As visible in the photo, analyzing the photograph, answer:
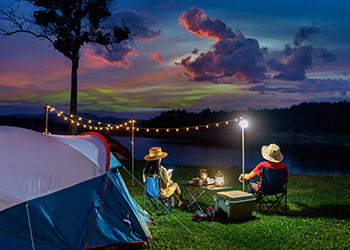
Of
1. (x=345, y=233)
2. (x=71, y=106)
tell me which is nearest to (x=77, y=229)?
(x=345, y=233)

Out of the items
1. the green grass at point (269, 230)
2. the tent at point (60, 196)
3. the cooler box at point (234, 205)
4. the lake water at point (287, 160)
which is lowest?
the lake water at point (287, 160)

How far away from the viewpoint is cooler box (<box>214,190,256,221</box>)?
16.7ft

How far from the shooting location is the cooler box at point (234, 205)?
5.09 meters

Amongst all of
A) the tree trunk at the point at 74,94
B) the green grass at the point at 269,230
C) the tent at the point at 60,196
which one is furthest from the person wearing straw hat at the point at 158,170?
the tree trunk at the point at 74,94

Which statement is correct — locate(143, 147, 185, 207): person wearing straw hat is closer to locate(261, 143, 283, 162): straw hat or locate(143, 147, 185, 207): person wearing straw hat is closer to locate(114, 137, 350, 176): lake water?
locate(261, 143, 283, 162): straw hat

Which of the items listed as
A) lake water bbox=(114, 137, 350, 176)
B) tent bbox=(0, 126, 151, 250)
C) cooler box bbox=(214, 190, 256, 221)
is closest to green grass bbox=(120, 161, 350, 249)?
cooler box bbox=(214, 190, 256, 221)

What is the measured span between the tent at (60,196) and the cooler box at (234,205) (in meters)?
1.54

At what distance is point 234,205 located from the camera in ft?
16.7

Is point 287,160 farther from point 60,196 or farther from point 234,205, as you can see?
point 60,196

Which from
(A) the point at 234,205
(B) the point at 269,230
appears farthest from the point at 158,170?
(B) the point at 269,230

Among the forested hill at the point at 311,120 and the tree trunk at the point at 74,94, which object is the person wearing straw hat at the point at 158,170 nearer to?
the tree trunk at the point at 74,94

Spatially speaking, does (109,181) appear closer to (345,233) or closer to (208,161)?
(345,233)

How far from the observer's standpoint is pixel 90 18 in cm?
1205

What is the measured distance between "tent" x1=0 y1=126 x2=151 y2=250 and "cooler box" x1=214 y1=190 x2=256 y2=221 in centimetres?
154
